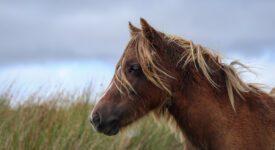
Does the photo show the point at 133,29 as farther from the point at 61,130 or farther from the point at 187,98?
the point at 61,130

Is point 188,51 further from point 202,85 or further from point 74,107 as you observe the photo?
point 74,107

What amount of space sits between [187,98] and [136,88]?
1.53ft

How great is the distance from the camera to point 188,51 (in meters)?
2.95

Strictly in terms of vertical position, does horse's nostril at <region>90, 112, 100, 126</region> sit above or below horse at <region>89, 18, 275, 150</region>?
below

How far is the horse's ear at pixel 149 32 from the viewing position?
2.82 m

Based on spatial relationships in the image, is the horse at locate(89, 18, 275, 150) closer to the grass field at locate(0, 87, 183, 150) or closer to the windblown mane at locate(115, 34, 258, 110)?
the windblown mane at locate(115, 34, 258, 110)

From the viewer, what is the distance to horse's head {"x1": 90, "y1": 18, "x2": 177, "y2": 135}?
2740mm

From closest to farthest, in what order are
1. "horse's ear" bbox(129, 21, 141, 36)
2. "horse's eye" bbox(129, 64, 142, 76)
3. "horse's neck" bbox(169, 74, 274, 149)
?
1. "horse's neck" bbox(169, 74, 274, 149)
2. "horse's eye" bbox(129, 64, 142, 76)
3. "horse's ear" bbox(129, 21, 141, 36)

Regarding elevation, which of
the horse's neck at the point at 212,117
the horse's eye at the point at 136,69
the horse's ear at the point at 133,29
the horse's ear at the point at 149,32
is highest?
the horse's ear at the point at 149,32

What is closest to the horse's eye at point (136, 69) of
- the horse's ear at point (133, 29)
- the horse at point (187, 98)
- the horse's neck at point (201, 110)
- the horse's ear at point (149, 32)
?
the horse at point (187, 98)

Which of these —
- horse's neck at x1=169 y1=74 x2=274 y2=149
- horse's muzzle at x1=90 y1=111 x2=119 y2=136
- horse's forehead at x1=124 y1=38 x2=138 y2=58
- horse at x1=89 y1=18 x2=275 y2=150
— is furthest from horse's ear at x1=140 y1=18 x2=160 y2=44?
horse's muzzle at x1=90 y1=111 x2=119 y2=136

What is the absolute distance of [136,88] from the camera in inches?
109

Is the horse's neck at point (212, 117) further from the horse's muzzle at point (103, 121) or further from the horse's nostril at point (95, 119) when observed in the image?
the horse's nostril at point (95, 119)

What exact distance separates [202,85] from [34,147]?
263 centimetres
